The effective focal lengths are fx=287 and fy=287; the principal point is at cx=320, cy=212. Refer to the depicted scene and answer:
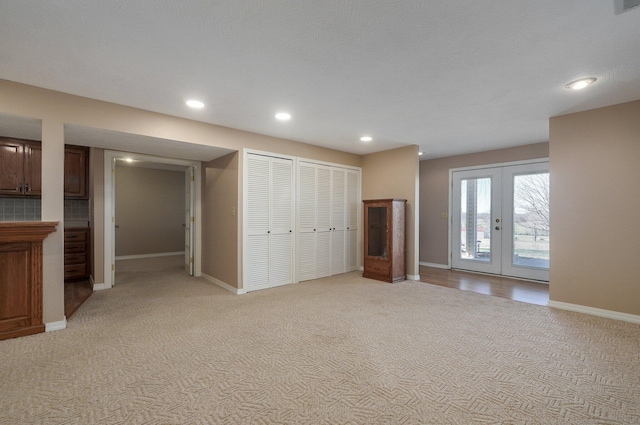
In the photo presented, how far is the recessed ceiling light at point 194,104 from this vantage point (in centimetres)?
312

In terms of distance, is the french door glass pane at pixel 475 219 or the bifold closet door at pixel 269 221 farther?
the french door glass pane at pixel 475 219

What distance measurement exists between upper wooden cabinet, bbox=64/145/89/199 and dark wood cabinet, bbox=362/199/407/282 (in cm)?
484

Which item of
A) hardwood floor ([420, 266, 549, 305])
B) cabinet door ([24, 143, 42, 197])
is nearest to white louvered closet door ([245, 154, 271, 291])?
hardwood floor ([420, 266, 549, 305])

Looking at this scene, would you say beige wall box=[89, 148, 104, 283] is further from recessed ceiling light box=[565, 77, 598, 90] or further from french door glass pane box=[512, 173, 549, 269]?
french door glass pane box=[512, 173, 549, 269]

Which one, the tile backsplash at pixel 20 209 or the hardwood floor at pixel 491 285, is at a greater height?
the tile backsplash at pixel 20 209

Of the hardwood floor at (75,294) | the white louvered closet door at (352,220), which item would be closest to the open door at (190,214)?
the hardwood floor at (75,294)

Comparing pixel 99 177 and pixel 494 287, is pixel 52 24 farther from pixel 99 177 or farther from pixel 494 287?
pixel 494 287

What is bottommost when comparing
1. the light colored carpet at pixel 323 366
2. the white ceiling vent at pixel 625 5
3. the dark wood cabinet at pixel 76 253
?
the light colored carpet at pixel 323 366

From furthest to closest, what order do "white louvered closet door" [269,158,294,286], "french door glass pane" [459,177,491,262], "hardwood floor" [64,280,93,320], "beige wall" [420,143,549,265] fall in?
"beige wall" [420,143,549,265], "french door glass pane" [459,177,491,262], "white louvered closet door" [269,158,294,286], "hardwood floor" [64,280,93,320]

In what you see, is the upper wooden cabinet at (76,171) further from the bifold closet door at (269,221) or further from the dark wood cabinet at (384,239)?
the dark wood cabinet at (384,239)

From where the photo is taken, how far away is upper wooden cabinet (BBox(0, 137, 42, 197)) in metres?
4.09

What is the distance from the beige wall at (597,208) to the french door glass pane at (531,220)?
1.65m

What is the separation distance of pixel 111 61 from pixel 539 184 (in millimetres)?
6213

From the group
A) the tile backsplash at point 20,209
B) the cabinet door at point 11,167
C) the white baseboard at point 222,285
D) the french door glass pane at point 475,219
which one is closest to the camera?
the cabinet door at point 11,167
